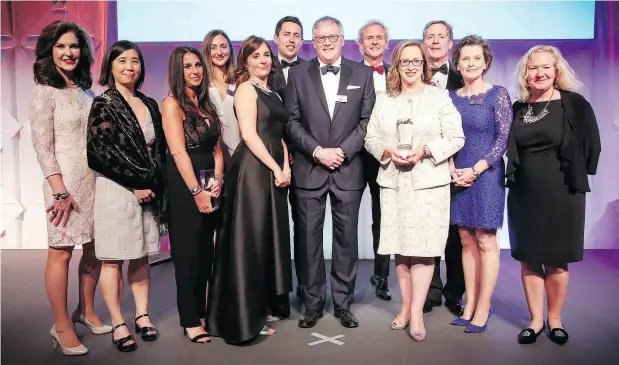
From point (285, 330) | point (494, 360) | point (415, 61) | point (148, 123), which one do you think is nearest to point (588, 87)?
point (415, 61)

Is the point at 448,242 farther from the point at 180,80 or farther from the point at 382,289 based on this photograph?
the point at 180,80

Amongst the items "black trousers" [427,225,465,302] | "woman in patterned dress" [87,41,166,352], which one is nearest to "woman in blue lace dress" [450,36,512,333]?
"black trousers" [427,225,465,302]

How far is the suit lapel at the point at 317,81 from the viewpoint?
344cm

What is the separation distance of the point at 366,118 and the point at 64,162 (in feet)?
5.77

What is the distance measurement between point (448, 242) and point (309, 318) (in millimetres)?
1084

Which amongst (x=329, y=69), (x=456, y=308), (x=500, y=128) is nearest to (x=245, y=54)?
(x=329, y=69)

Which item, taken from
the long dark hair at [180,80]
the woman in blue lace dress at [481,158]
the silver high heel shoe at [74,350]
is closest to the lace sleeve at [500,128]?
the woman in blue lace dress at [481,158]

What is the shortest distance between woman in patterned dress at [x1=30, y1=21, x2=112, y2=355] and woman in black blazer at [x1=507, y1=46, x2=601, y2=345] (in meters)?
2.42

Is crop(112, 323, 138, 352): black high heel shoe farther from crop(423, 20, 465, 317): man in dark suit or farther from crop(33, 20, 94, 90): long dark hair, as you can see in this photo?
crop(423, 20, 465, 317): man in dark suit

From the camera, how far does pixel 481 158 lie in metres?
3.25

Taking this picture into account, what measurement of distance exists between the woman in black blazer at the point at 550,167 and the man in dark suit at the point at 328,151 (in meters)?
0.92

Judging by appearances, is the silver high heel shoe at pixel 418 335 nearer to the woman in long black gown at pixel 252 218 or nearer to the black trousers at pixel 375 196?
the woman in long black gown at pixel 252 218

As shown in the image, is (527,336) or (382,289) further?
(382,289)

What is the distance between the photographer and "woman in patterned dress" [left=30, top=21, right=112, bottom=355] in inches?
117
